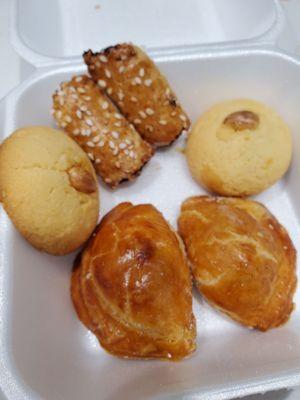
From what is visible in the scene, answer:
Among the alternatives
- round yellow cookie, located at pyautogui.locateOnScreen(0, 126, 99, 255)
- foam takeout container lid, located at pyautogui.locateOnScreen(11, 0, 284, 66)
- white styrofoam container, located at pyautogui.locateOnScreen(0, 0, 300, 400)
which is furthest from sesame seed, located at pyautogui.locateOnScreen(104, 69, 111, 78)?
foam takeout container lid, located at pyautogui.locateOnScreen(11, 0, 284, 66)

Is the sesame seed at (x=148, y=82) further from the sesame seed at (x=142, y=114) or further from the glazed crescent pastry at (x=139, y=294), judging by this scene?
the glazed crescent pastry at (x=139, y=294)

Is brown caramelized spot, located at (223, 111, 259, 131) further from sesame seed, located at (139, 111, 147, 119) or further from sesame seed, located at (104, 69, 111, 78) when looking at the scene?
sesame seed, located at (104, 69, 111, 78)

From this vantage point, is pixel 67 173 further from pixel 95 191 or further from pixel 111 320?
pixel 111 320

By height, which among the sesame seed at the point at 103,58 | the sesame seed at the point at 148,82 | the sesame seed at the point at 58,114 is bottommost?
the sesame seed at the point at 58,114

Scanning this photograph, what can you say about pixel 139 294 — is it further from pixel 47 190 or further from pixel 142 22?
pixel 142 22

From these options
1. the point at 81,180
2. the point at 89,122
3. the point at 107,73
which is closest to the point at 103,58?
the point at 107,73

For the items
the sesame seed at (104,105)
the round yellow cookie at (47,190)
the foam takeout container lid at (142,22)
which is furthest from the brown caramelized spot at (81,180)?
the foam takeout container lid at (142,22)
